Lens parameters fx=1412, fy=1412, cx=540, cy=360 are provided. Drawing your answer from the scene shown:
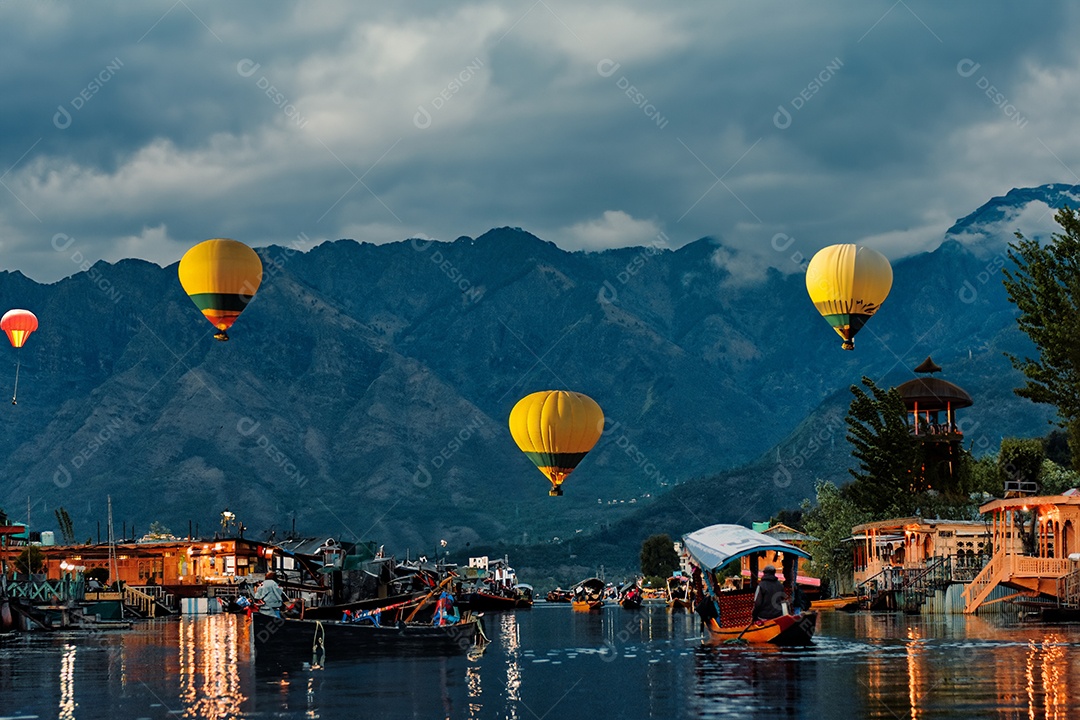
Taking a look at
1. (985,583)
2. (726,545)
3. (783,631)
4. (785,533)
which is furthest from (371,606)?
(785,533)

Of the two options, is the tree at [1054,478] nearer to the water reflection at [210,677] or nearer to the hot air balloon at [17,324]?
the water reflection at [210,677]

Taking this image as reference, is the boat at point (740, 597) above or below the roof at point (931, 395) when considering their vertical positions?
below

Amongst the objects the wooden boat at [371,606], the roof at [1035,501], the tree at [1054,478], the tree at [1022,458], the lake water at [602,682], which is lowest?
the lake water at [602,682]

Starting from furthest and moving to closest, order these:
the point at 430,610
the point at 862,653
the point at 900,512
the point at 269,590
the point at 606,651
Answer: the point at 900,512 → the point at 430,610 → the point at 606,651 → the point at 269,590 → the point at 862,653

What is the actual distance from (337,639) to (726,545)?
1734 cm

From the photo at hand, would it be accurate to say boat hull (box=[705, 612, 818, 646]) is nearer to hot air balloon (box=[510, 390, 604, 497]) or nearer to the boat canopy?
the boat canopy

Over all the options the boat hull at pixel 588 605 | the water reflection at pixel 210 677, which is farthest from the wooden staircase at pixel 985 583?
the boat hull at pixel 588 605

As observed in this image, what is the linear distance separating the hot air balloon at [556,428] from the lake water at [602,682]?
83.3ft

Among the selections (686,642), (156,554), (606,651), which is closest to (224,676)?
(606,651)

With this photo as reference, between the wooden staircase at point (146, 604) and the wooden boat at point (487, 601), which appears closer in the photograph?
the wooden staircase at point (146, 604)

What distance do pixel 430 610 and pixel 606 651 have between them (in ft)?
46.7

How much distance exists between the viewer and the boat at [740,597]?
54.2 metres

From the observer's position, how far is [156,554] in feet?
582

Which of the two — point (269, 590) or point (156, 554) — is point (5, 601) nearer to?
point (269, 590)
